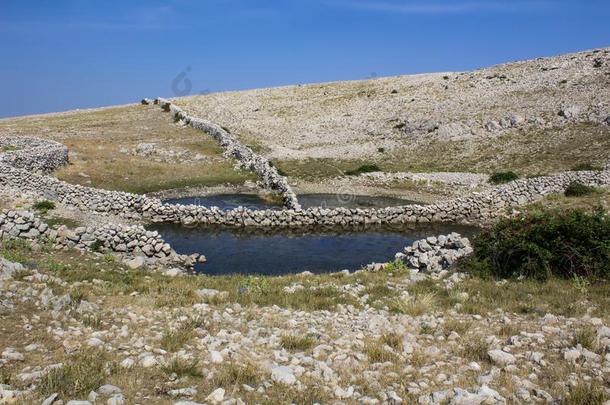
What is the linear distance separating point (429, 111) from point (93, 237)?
186 feet

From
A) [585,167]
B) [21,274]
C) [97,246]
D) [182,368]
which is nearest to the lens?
[182,368]

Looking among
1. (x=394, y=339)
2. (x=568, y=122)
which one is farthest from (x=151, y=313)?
(x=568, y=122)

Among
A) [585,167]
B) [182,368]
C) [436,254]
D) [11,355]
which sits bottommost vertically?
[436,254]

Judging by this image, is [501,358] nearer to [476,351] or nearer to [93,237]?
[476,351]

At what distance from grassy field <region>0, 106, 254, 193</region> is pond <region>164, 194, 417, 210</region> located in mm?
3900

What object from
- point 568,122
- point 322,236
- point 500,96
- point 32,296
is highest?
point 500,96

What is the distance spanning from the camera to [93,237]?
23.3 metres

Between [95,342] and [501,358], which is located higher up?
[95,342]

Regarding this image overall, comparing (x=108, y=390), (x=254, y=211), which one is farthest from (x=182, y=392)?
(x=254, y=211)

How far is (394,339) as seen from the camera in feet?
36.1

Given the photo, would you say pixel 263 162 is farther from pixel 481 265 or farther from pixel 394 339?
pixel 394 339

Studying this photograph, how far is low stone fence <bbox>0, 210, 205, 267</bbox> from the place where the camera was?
74.6 feet

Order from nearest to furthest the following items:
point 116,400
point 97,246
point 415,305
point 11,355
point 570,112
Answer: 1. point 116,400
2. point 11,355
3. point 415,305
4. point 97,246
5. point 570,112

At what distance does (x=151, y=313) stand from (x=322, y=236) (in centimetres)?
1965
